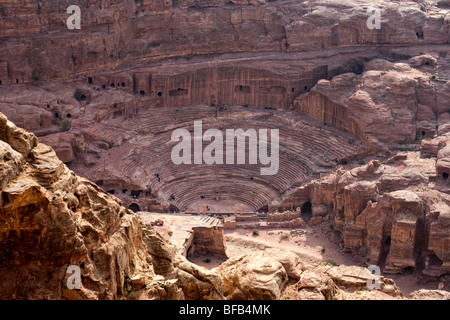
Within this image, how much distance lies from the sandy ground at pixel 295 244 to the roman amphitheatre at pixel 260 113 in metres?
0.12

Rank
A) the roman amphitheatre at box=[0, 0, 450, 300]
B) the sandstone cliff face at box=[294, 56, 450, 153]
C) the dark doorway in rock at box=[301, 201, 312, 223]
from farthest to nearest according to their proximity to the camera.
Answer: the sandstone cliff face at box=[294, 56, 450, 153] → the dark doorway in rock at box=[301, 201, 312, 223] → the roman amphitheatre at box=[0, 0, 450, 300]

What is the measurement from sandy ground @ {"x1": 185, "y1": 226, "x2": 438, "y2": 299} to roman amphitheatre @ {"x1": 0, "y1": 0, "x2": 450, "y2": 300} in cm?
12

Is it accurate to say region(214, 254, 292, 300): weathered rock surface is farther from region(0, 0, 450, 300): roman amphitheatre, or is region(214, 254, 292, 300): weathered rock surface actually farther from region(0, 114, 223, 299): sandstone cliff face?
region(0, 0, 450, 300): roman amphitheatre

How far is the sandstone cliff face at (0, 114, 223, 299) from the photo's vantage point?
1379 cm

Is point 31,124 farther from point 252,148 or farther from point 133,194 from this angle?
point 252,148

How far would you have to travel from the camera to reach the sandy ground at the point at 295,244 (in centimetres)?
4062

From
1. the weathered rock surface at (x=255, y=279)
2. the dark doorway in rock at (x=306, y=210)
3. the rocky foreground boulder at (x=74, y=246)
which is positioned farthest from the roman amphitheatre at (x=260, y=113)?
the rocky foreground boulder at (x=74, y=246)

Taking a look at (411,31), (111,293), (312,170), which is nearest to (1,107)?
(312,170)

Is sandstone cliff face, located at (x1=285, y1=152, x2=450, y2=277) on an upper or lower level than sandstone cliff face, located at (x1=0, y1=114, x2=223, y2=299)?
lower

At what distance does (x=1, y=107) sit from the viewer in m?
47.0

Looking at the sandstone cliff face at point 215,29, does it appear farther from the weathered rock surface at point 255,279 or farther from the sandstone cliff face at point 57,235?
the sandstone cliff face at point 57,235

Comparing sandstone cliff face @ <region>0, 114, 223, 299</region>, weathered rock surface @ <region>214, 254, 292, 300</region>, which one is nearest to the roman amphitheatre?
weathered rock surface @ <region>214, 254, 292, 300</region>

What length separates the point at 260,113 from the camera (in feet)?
174

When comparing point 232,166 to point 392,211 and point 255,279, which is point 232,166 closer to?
point 392,211
